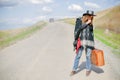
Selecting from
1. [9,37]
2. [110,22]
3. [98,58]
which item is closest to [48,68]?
[98,58]

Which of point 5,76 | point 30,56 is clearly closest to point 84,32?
point 5,76

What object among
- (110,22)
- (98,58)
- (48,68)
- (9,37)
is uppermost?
(98,58)

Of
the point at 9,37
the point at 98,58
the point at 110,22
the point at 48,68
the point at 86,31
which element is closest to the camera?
the point at 86,31

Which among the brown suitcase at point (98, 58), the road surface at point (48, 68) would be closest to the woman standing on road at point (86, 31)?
the brown suitcase at point (98, 58)

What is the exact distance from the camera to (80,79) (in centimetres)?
851

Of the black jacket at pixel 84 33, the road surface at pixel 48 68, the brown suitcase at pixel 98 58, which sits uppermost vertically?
the black jacket at pixel 84 33

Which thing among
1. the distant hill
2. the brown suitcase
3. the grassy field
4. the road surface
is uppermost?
the brown suitcase

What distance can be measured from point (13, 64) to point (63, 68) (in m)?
1.95

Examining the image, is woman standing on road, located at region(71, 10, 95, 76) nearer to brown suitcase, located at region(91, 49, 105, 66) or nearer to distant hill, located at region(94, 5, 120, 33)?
brown suitcase, located at region(91, 49, 105, 66)

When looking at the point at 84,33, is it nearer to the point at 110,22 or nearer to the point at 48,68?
the point at 48,68

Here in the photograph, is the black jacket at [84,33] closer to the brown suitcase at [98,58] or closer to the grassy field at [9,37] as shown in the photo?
the brown suitcase at [98,58]

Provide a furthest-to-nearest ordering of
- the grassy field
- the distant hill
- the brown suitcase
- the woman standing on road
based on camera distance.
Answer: the distant hill → the grassy field → the brown suitcase → the woman standing on road

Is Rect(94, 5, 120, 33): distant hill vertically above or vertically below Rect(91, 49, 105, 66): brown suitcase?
below

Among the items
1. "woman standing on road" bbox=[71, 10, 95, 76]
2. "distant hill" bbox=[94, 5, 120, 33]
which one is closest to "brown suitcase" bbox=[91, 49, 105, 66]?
"woman standing on road" bbox=[71, 10, 95, 76]
